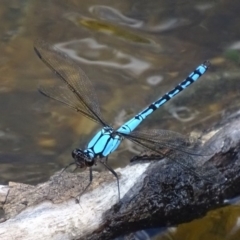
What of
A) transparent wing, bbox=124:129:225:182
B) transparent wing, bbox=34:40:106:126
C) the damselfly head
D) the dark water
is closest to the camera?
transparent wing, bbox=124:129:225:182

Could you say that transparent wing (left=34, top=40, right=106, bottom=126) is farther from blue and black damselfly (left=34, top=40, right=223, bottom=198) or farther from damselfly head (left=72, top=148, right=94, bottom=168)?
damselfly head (left=72, top=148, right=94, bottom=168)

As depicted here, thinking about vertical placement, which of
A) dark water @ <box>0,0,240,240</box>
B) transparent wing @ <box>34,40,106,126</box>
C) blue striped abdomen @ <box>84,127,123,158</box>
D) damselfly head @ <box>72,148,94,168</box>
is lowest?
damselfly head @ <box>72,148,94,168</box>

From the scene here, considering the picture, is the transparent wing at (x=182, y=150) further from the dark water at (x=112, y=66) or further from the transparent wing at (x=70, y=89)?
Answer: the dark water at (x=112, y=66)

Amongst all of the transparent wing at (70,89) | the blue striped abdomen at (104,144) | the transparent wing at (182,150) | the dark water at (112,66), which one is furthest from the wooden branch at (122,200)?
the dark water at (112,66)

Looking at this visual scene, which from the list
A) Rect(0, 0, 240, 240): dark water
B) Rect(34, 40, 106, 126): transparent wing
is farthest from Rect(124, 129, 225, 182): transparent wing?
Rect(0, 0, 240, 240): dark water

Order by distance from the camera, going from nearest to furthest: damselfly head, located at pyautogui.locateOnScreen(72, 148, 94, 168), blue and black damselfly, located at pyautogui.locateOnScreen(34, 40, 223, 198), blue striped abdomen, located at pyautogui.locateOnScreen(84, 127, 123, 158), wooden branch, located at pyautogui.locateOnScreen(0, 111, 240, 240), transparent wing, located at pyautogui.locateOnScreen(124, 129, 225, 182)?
1. wooden branch, located at pyautogui.locateOnScreen(0, 111, 240, 240)
2. transparent wing, located at pyautogui.locateOnScreen(124, 129, 225, 182)
3. blue and black damselfly, located at pyautogui.locateOnScreen(34, 40, 223, 198)
4. damselfly head, located at pyautogui.locateOnScreen(72, 148, 94, 168)
5. blue striped abdomen, located at pyautogui.locateOnScreen(84, 127, 123, 158)

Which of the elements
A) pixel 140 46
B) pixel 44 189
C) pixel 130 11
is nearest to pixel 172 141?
pixel 44 189

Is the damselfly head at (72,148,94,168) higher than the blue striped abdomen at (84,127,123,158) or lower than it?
lower
